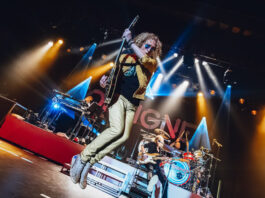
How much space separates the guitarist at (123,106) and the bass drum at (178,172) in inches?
163

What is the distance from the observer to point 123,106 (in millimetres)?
2018

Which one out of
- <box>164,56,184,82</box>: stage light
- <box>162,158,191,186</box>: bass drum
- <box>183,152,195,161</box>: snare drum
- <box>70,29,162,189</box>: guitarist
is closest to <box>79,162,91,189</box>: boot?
<box>70,29,162,189</box>: guitarist

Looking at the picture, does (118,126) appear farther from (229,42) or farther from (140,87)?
(229,42)

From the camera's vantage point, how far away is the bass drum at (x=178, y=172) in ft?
18.0

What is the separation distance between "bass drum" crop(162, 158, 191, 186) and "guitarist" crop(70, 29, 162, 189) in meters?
4.14

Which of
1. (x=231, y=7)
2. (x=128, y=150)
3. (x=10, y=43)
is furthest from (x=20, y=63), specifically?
(x=231, y=7)

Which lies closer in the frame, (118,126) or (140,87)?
(118,126)

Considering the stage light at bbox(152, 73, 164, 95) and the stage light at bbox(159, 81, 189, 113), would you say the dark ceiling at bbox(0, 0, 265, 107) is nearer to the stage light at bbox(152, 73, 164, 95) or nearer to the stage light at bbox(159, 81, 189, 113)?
the stage light at bbox(152, 73, 164, 95)

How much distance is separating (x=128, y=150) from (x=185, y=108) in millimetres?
4235

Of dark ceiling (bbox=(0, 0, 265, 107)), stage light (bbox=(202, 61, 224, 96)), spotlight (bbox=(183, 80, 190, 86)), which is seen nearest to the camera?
dark ceiling (bbox=(0, 0, 265, 107))

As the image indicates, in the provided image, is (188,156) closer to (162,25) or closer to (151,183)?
(151,183)

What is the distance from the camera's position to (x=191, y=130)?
970 cm

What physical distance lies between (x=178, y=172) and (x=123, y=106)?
467cm

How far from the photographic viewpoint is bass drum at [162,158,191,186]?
5484 millimetres
